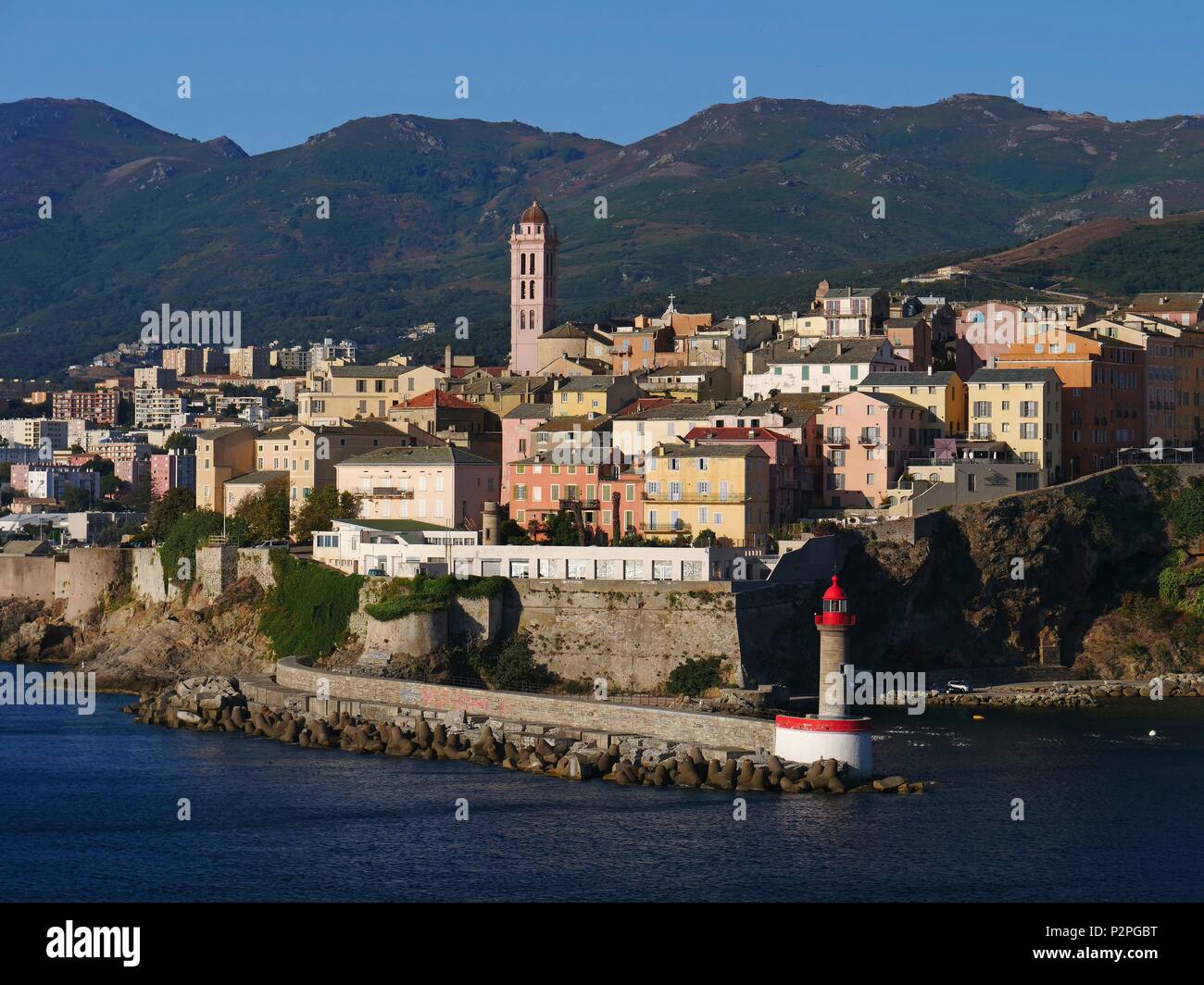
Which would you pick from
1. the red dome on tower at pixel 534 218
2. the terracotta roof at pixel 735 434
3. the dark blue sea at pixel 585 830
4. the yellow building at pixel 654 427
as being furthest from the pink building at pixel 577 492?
the red dome on tower at pixel 534 218

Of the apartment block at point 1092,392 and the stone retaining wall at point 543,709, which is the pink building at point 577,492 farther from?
the apartment block at point 1092,392

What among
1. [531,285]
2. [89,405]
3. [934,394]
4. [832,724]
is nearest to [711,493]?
[934,394]

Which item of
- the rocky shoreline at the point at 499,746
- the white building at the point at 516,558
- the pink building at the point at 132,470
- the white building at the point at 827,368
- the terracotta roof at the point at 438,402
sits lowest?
the rocky shoreline at the point at 499,746

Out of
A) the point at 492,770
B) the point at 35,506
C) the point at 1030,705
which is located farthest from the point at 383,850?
the point at 35,506

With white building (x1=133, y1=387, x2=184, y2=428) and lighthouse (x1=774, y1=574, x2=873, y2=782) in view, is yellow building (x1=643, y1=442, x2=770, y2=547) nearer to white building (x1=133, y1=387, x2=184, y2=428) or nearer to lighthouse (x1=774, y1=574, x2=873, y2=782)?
lighthouse (x1=774, y1=574, x2=873, y2=782)

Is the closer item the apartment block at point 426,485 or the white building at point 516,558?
the white building at point 516,558
